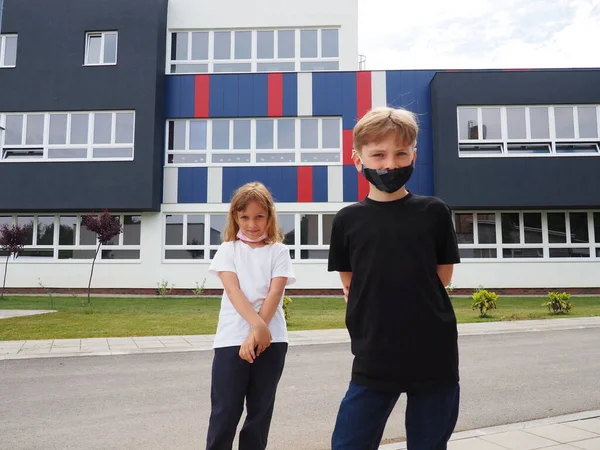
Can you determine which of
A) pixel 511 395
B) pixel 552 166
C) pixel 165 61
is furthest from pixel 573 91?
pixel 511 395

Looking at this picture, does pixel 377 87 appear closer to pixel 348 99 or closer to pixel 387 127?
pixel 348 99

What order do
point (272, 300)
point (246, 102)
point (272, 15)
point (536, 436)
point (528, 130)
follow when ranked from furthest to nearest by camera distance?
point (272, 15) → point (246, 102) → point (528, 130) → point (536, 436) → point (272, 300)

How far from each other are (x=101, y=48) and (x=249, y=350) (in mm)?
20555

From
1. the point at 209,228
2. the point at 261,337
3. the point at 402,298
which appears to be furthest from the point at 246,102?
the point at 402,298

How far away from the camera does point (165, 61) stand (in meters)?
21.4

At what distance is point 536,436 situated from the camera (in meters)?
4.05

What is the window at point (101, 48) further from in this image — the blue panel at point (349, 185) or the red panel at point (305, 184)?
the blue panel at point (349, 185)

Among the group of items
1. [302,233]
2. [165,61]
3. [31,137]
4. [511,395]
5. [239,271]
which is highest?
[165,61]

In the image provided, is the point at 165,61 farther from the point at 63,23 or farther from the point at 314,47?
the point at 314,47

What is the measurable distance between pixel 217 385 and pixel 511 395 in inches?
156

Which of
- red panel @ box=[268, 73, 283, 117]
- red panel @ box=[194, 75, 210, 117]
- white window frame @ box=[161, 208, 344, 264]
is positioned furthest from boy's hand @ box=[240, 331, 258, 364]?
red panel @ box=[194, 75, 210, 117]

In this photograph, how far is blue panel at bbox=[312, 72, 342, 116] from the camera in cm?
2041

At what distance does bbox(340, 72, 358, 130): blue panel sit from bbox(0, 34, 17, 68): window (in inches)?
494

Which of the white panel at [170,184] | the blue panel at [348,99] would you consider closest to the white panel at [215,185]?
the white panel at [170,184]
